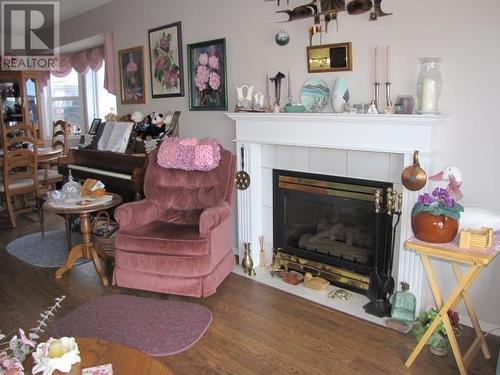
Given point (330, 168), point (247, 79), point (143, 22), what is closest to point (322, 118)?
point (330, 168)

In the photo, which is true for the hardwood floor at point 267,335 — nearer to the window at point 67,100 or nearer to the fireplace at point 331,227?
the fireplace at point 331,227

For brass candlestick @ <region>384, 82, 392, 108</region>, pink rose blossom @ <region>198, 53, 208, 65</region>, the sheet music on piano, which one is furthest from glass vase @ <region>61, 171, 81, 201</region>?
→ brass candlestick @ <region>384, 82, 392, 108</region>

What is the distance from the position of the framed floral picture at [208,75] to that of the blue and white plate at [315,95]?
0.84 metres

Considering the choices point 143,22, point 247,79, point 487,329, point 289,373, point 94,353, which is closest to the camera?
point 94,353

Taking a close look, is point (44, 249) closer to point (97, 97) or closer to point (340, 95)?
point (340, 95)

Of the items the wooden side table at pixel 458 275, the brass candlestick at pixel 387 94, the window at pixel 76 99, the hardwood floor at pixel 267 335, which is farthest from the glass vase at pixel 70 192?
the window at pixel 76 99

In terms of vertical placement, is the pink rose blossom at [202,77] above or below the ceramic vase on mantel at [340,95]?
above

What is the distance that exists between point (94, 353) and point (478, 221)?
1.85 m

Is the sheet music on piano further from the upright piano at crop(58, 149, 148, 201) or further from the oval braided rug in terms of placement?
the oval braided rug

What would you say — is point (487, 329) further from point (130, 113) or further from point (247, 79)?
point (130, 113)

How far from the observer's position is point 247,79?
11.1ft

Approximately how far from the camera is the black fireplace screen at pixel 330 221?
288 centimetres

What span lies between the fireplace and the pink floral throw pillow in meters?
0.51

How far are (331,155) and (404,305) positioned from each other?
1069mm
